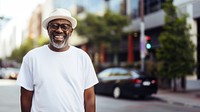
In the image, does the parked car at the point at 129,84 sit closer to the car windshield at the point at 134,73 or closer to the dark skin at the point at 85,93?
the car windshield at the point at 134,73

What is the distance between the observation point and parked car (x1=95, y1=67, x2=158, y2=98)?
14742mm

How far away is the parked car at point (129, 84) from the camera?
1474 centimetres

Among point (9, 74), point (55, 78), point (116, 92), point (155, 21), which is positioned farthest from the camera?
point (9, 74)

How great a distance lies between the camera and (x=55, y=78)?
2666 millimetres

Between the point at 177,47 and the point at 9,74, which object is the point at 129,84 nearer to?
the point at 177,47

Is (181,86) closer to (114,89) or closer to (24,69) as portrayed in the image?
(114,89)

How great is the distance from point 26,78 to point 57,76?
251 mm

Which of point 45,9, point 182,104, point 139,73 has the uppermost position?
point 45,9

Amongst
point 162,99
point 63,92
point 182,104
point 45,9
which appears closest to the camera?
point 63,92

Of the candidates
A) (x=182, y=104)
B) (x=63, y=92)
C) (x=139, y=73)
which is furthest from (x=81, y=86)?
(x=139, y=73)

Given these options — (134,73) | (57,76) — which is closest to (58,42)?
(57,76)

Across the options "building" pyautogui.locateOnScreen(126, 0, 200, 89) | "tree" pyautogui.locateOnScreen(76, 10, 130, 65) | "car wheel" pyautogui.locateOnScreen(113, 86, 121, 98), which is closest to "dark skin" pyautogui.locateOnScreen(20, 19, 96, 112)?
"car wheel" pyautogui.locateOnScreen(113, 86, 121, 98)

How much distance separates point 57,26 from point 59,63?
1.04 feet

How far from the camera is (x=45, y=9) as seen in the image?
84250 mm
